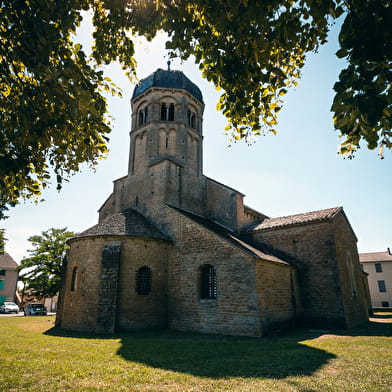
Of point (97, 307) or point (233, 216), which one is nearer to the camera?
point (97, 307)

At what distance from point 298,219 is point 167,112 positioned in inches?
508

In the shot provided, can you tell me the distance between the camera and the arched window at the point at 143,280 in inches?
590

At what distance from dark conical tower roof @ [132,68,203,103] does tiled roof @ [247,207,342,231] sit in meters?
12.1

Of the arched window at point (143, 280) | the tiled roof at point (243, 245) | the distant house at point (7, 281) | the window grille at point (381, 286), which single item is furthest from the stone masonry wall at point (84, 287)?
the window grille at point (381, 286)

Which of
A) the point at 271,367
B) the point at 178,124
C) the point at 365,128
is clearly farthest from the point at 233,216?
the point at 365,128

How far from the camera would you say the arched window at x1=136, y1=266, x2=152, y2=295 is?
14984mm

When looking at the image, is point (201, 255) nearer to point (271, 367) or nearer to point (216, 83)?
point (271, 367)

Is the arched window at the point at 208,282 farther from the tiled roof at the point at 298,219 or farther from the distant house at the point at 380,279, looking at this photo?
the distant house at the point at 380,279

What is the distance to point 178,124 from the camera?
70.7 feet

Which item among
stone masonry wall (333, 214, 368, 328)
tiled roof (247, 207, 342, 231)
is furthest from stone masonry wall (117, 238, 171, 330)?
stone masonry wall (333, 214, 368, 328)

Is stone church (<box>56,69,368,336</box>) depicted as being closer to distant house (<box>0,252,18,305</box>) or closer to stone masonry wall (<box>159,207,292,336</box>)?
stone masonry wall (<box>159,207,292,336</box>)

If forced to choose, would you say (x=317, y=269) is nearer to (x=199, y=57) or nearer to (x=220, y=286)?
(x=220, y=286)

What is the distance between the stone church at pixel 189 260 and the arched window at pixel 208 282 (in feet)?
0.17

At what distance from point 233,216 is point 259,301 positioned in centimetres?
874
